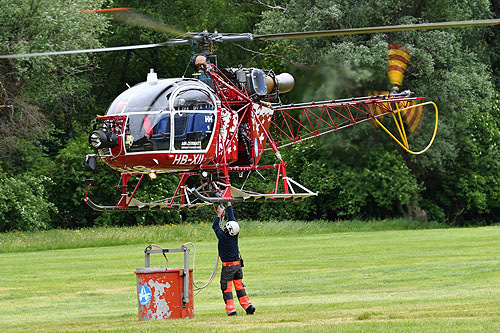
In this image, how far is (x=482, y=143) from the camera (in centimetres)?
4850

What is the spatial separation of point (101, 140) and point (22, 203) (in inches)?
1080

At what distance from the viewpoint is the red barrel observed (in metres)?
15.0

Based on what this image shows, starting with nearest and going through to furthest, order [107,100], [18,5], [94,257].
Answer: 1. [94,257]
2. [18,5]
3. [107,100]

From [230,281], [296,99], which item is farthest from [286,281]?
[296,99]

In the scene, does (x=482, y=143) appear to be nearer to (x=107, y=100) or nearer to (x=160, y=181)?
(x=160, y=181)

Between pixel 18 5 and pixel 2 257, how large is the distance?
1076 centimetres

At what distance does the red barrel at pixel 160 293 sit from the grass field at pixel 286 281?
1.09 ft

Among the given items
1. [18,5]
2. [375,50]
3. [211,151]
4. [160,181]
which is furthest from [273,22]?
[211,151]

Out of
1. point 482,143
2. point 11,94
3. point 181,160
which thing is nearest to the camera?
point 181,160

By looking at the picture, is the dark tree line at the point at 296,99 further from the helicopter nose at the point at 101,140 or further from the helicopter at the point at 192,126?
the helicopter nose at the point at 101,140

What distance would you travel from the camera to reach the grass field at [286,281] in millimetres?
14359

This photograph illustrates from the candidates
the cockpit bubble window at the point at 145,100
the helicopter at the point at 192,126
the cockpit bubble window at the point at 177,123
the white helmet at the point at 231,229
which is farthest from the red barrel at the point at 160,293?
the cockpit bubble window at the point at 145,100

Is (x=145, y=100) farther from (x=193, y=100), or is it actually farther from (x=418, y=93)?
(x=418, y=93)

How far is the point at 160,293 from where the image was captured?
15.0m
